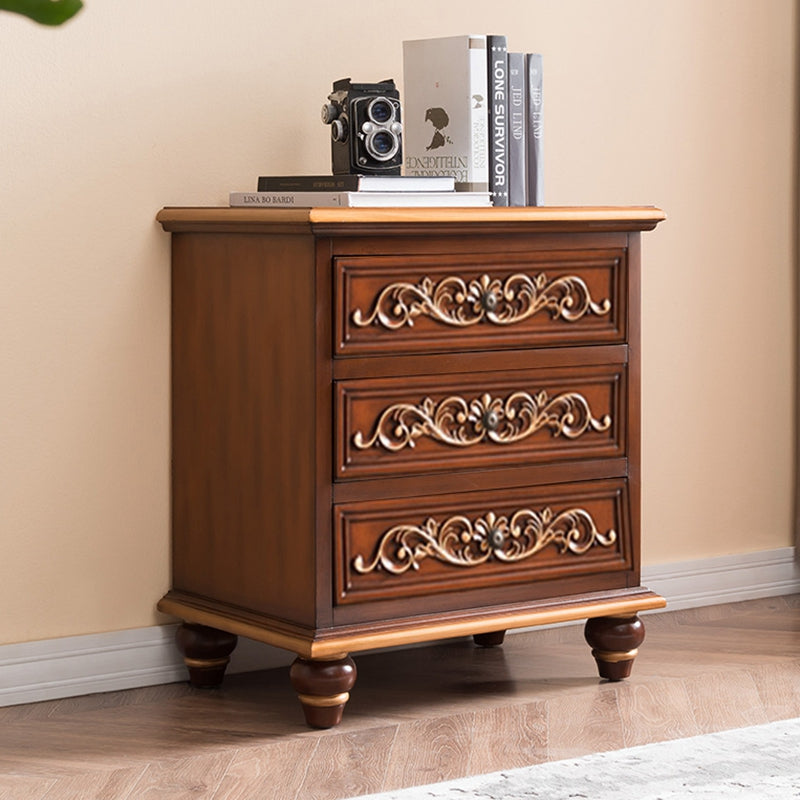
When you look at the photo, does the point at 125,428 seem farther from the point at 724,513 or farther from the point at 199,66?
the point at 724,513

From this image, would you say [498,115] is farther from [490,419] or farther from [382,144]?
[490,419]

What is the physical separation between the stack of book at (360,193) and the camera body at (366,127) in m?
0.10

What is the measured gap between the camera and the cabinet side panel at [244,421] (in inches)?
75.9

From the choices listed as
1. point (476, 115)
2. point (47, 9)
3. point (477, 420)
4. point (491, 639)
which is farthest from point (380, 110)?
point (47, 9)

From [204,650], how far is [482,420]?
60 centimetres

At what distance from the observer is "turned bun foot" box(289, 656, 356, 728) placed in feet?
6.34

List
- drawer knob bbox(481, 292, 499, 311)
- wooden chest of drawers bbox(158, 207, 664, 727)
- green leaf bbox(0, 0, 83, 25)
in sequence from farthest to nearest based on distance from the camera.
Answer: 1. drawer knob bbox(481, 292, 499, 311)
2. wooden chest of drawers bbox(158, 207, 664, 727)
3. green leaf bbox(0, 0, 83, 25)

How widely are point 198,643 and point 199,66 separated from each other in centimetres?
95

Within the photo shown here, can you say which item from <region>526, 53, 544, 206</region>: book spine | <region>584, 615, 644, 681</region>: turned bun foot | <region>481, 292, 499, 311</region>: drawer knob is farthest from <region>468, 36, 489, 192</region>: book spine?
<region>584, 615, 644, 681</region>: turned bun foot

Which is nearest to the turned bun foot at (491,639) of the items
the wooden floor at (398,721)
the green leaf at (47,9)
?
the wooden floor at (398,721)

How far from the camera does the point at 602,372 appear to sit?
2156mm

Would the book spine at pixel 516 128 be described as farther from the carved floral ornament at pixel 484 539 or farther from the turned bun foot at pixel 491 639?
the turned bun foot at pixel 491 639

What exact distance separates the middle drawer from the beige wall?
0.45 metres

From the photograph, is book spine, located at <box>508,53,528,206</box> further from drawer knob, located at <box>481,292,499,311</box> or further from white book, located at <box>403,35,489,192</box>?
drawer knob, located at <box>481,292,499,311</box>
